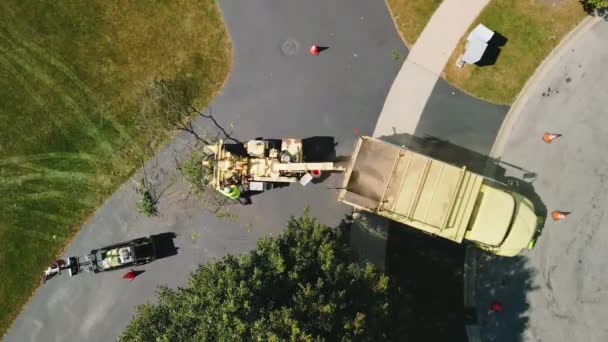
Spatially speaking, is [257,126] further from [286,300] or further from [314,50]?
[286,300]

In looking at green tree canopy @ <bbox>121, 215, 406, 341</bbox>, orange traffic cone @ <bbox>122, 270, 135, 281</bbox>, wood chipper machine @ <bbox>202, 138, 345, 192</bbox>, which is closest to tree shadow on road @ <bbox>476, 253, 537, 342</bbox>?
green tree canopy @ <bbox>121, 215, 406, 341</bbox>

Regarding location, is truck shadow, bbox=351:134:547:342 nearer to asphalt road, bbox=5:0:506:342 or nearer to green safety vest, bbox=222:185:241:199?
asphalt road, bbox=5:0:506:342

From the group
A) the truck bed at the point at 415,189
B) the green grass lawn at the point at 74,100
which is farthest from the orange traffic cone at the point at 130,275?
the truck bed at the point at 415,189

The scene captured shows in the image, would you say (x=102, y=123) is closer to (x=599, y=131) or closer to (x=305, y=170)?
(x=305, y=170)

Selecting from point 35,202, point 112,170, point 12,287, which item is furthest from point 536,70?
point 12,287

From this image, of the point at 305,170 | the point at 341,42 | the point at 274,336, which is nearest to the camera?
Answer: the point at 274,336

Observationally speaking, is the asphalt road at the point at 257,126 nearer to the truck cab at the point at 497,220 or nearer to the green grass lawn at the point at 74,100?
the green grass lawn at the point at 74,100

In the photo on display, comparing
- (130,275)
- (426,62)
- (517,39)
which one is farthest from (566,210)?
(130,275)
